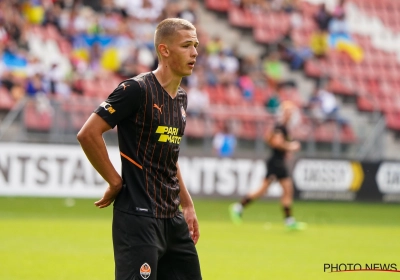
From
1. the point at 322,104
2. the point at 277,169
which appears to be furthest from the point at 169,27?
the point at 322,104

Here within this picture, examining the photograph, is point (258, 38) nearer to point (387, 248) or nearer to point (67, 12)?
point (67, 12)

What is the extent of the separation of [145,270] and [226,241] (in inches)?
344

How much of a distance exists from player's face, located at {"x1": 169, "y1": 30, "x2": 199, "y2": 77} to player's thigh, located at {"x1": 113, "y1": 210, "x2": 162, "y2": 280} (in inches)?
42.6

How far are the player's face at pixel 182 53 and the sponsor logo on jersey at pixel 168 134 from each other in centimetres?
40

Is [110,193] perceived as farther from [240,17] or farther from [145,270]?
[240,17]

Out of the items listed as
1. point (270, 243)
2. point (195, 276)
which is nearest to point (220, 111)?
point (270, 243)

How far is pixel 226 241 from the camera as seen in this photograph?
1409 centimetres

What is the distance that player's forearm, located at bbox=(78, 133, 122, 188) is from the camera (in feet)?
18.2

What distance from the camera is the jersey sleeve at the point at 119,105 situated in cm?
552

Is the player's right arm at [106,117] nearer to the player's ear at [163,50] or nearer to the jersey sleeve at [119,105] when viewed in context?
the jersey sleeve at [119,105]

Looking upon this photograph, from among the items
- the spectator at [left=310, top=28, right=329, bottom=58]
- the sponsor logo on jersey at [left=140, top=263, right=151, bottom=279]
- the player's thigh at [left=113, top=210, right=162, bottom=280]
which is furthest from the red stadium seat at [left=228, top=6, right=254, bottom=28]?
the sponsor logo on jersey at [left=140, top=263, right=151, bottom=279]

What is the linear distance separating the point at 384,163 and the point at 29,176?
994 centimetres

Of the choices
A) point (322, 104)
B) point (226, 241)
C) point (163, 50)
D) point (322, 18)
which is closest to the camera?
point (163, 50)

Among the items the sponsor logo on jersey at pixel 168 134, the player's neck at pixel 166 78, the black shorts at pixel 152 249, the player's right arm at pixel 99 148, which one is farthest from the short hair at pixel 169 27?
the black shorts at pixel 152 249
